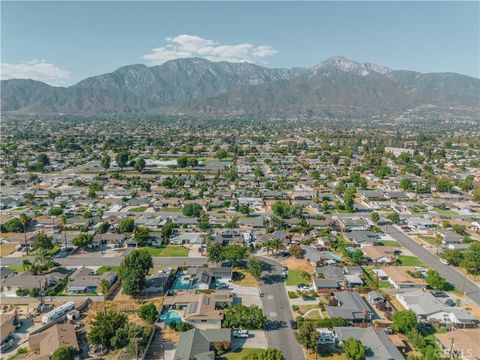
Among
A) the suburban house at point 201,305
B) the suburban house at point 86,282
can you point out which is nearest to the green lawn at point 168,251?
the suburban house at point 86,282

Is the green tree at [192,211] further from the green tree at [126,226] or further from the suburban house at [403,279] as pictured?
the suburban house at [403,279]

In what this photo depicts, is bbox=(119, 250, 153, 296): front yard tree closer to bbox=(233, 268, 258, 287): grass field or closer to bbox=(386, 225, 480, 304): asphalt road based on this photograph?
bbox=(233, 268, 258, 287): grass field

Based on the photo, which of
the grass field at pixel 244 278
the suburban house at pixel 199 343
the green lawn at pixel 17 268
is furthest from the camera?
the green lawn at pixel 17 268

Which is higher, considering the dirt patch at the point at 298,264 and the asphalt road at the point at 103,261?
the dirt patch at the point at 298,264

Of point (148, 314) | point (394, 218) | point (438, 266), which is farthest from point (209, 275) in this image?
point (394, 218)

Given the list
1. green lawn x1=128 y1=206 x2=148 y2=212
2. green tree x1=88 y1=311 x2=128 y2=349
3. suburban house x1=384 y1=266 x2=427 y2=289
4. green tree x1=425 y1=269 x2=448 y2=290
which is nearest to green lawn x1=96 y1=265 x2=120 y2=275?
green tree x1=88 y1=311 x2=128 y2=349

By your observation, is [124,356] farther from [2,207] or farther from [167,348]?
[2,207]
